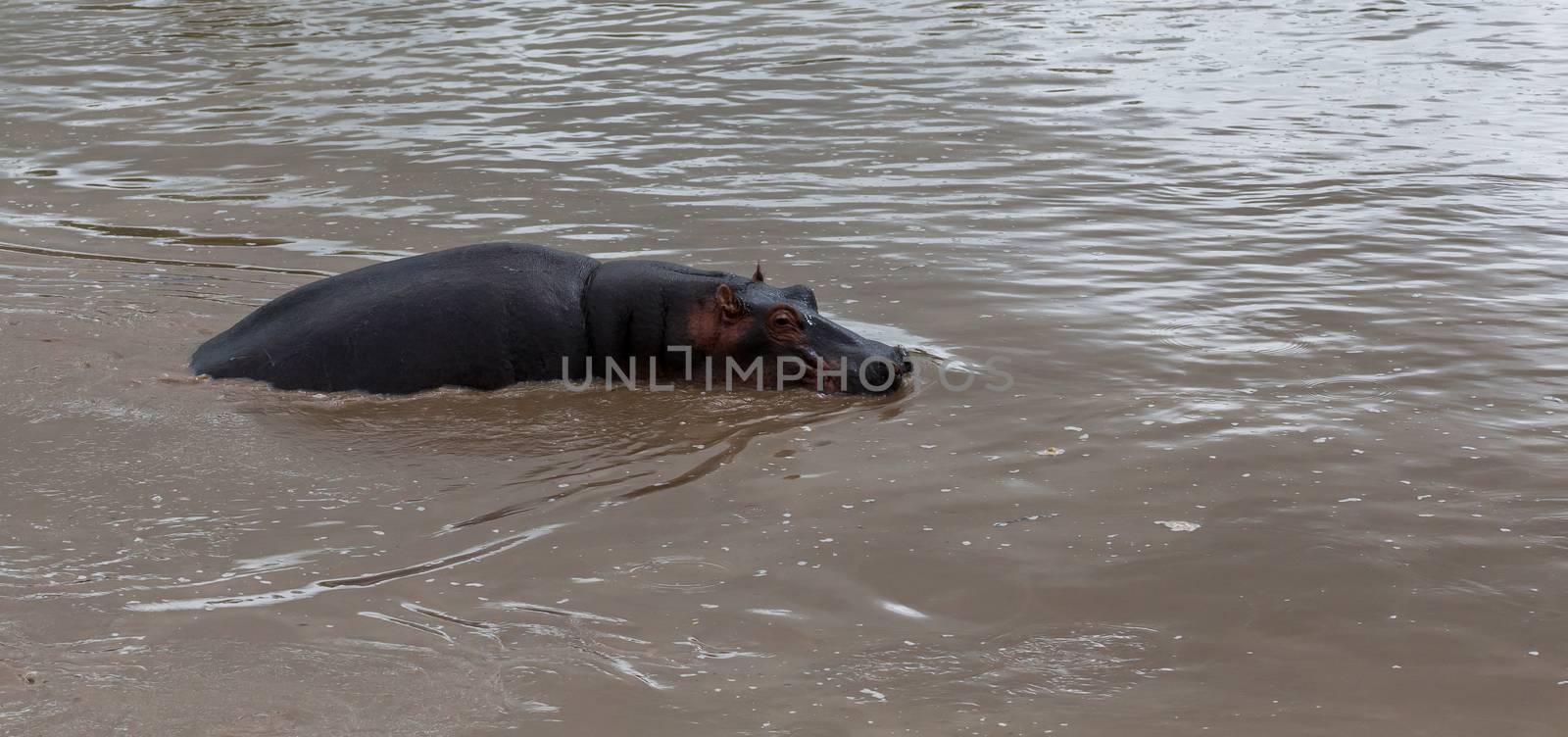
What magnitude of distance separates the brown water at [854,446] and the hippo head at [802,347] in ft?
0.66

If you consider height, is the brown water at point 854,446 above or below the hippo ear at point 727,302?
below

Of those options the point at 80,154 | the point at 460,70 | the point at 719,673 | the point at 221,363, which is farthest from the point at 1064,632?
the point at 460,70

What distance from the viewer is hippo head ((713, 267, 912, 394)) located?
6.55 meters

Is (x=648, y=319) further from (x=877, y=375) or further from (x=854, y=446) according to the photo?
(x=854, y=446)

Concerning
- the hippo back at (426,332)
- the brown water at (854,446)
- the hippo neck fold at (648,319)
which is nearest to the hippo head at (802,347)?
the hippo neck fold at (648,319)

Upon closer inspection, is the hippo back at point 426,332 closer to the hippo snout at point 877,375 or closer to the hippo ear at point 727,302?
the hippo ear at point 727,302

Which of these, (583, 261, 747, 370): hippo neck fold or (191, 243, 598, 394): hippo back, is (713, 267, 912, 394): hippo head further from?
(191, 243, 598, 394): hippo back

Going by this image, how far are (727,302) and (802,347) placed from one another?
14.6 inches

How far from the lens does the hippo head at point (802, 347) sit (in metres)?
6.55

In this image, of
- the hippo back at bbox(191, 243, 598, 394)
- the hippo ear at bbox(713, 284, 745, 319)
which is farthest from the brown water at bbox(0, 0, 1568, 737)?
the hippo ear at bbox(713, 284, 745, 319)

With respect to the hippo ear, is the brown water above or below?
below

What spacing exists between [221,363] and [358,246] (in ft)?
8.12

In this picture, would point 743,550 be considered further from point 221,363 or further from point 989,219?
point 989,219

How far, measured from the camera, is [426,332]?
655 centimetres
